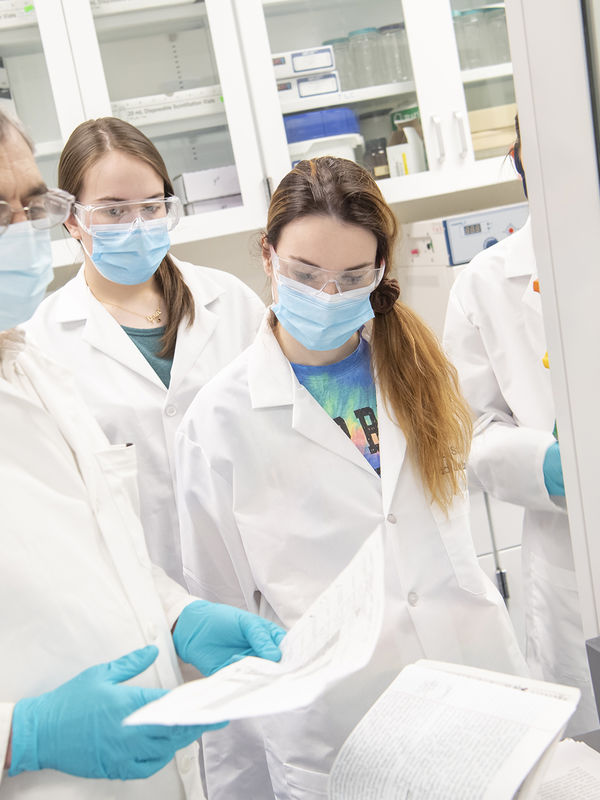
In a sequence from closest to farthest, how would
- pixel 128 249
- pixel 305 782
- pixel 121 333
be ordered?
1. pixel 305 782
2. pixel 128 249
3. pixel 121 333

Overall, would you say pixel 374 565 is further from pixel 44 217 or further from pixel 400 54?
pixel 400 54

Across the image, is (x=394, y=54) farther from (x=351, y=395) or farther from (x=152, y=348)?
(x=351, y=395)

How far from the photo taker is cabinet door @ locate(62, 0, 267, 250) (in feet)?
7.89

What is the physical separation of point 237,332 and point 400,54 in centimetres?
138

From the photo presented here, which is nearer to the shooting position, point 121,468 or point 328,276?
point 121,468

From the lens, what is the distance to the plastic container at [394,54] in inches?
102

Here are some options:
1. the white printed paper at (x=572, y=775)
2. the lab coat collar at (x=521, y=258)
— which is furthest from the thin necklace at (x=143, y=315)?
the white printed paper at (x=572, y=775)

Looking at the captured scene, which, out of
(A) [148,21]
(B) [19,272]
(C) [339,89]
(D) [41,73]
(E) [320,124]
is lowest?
(B) [19,272]

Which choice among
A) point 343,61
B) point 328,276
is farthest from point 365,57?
point 328,276

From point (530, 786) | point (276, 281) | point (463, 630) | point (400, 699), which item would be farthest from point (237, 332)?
point (530, 786)

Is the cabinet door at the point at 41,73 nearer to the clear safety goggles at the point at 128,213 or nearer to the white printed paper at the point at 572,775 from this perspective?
the clear safety goggles at the point at 128,213

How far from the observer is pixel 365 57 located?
2.62m

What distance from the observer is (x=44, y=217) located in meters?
0.94

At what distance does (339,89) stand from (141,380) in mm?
1434
